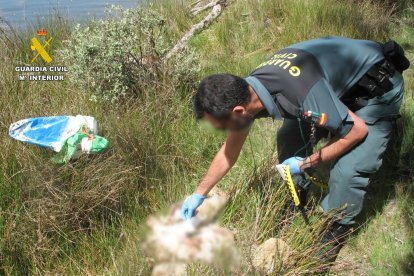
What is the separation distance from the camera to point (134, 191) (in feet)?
10.2

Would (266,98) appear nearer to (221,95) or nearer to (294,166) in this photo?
(221,95)

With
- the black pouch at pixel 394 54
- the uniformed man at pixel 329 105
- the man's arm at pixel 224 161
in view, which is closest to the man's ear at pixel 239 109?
the uniformed man at pixel 329 105

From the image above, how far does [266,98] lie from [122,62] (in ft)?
7.56

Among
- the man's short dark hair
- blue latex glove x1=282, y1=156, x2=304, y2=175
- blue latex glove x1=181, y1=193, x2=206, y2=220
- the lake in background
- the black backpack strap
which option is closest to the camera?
the man's short dark hair

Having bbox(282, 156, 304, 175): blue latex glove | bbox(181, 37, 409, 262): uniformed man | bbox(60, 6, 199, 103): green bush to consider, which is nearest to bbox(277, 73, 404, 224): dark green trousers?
bbox(181, 37, 409, 262): uniformed man

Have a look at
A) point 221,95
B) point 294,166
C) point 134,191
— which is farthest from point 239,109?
point 134,191

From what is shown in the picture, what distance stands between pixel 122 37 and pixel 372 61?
8.30ft

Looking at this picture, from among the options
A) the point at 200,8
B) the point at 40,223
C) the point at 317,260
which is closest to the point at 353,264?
the point at 317,260

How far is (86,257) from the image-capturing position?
2723 millimetres

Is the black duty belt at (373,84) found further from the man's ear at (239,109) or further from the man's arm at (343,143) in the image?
the man's ear at (239,109)

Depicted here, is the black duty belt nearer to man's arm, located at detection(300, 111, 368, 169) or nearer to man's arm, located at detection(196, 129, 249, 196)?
man's arm, located at detection(300, 111, 368, 169)

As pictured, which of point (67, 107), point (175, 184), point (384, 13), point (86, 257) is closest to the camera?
point (86, 257)

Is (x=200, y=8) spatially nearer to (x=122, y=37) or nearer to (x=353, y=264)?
(x=122, y=37)

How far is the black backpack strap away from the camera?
229cm
